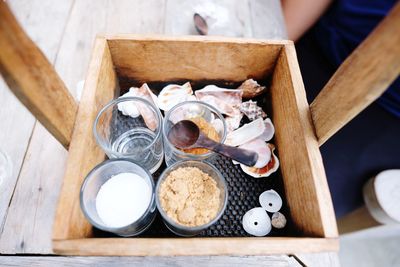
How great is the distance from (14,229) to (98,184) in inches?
7.4

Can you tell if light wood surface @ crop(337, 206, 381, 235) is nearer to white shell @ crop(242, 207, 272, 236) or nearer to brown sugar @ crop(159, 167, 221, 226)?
white shell @ crop(242, 207, 272, 236)

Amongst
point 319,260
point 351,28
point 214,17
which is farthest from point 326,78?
point 319,260

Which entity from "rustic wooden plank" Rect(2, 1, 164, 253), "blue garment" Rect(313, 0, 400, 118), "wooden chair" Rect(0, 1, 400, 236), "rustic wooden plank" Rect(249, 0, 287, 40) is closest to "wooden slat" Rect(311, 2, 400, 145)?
"wooden chair" Rect(0, 1, 400, 236)

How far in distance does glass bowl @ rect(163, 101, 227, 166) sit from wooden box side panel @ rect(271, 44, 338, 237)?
0.39 ft

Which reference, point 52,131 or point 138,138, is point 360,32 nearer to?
point 138,138

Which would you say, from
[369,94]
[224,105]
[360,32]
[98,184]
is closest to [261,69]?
[224,105]

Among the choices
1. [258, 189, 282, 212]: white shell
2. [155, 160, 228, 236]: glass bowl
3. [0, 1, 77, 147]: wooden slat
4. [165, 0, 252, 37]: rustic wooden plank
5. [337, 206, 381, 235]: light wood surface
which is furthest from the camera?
[337, 206, 381, 235]: light wood surface

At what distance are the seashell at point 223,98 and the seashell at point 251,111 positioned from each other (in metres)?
0.01

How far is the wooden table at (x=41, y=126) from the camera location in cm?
48

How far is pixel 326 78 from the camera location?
961mm

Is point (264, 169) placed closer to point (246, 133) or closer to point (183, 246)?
point (246, 133)

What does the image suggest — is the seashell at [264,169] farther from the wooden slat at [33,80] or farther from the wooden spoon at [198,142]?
the wooden slat at [33,80]

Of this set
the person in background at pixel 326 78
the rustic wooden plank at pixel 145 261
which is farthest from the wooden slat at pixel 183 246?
the person in background at pixel 326 78

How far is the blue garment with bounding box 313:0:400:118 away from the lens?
2.89 ft
